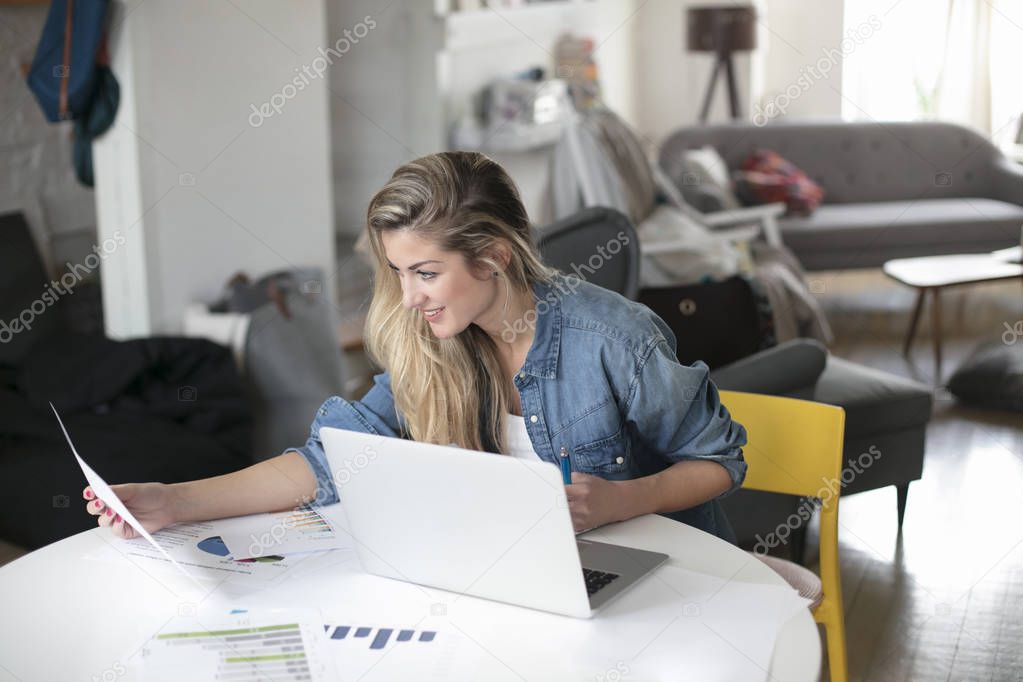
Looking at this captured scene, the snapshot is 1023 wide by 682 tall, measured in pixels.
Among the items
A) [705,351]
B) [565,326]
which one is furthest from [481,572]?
[705,351]

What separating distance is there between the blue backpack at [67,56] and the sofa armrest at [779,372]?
2.03m

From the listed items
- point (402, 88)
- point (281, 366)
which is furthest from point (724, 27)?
point (281, 366)

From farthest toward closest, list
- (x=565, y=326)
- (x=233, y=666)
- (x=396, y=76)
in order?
(x=396, y=76)
(x=565, y=326)
(x=233, y=666)

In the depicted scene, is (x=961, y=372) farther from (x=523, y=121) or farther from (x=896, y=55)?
(x=896, y=55)

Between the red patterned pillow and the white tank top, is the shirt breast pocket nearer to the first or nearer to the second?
the white tank top

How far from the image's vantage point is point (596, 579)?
4.49ft

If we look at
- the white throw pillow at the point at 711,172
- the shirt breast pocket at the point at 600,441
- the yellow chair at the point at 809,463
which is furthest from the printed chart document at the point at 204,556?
the white throw pillow at the point at 711,172

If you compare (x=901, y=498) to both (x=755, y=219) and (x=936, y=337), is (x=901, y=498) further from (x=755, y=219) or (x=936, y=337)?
(x=755, y=219)

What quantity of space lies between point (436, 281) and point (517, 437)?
278 mm

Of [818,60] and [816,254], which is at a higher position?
[818,60]

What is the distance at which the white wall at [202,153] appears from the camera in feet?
11.8

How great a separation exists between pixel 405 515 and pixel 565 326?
0.46 metres

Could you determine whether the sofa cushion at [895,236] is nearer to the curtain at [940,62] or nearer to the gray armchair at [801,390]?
the curtain at [940,62]

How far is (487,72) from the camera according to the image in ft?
19.7
